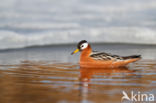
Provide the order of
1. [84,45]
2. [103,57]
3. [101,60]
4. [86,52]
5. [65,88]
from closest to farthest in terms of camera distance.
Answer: [65,88], [101,60], [103,57], [86,52], [84,45]

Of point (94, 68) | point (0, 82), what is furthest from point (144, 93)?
point (94, 68)

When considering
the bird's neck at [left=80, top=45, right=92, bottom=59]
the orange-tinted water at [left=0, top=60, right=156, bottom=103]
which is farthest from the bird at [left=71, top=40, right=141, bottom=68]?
the orange-tinted water at [left=0, top=60, right=156, bottom=103]

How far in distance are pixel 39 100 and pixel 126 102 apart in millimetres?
1925

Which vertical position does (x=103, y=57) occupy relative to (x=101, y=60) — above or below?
above

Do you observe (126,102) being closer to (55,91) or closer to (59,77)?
(55,91)

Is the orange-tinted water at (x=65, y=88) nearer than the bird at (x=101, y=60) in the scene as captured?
Yes

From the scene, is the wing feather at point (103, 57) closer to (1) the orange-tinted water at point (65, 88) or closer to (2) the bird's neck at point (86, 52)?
(2) the bird's neck at point (86, 52)

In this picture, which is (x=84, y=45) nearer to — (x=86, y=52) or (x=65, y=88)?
(x=86, y=52)

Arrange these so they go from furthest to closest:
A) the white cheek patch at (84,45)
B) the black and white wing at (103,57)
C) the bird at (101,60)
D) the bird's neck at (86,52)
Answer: the white cheek patch at (84,45) → the bird's neck at (86,52) → the black and white wing at (103,57) → the bird at (101,60)

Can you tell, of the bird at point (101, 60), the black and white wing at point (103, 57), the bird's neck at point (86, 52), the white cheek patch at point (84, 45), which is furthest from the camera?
the white cheek patch at point (84, 45)

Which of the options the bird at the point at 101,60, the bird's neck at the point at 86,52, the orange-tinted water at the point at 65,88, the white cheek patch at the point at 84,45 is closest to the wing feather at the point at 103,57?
the bird at the point at 101,60

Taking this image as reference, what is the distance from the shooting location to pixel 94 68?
46.9 ft

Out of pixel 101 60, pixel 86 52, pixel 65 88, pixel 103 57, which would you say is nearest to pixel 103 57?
pixel 103 57

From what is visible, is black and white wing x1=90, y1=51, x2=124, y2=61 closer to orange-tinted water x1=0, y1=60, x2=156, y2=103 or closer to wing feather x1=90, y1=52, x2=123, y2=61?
wing feather x1=90, y1=52, x2=123, y2=61
